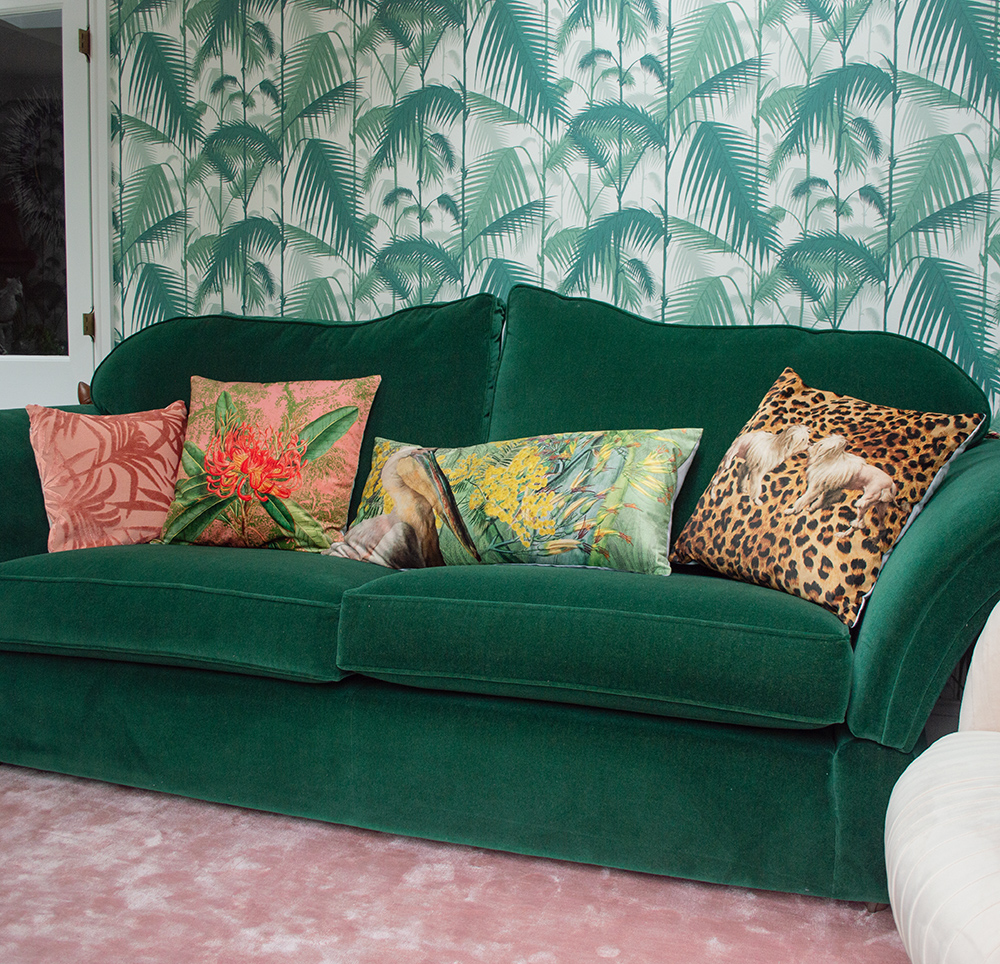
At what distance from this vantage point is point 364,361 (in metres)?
2.35

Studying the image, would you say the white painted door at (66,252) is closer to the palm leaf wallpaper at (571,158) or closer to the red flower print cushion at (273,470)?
the palm leaf wallpaper at (571,158)

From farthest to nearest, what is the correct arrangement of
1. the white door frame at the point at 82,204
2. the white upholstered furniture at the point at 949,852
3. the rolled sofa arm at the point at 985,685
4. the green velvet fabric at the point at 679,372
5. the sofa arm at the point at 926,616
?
1. the white door frame at the point at 82,204
2. the green velvet fabric at the point at 679,372
3. the sofa arm at the point at 926,616
4. the rolled sofa arm at the point at 985,685
5. the white upholstered furniture at the point at 949,852

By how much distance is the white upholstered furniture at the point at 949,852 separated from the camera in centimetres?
81

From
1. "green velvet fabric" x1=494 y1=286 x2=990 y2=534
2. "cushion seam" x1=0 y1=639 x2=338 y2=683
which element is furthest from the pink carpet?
"green velvet fabric" x1=494 y1=286 x2=990 y2=534

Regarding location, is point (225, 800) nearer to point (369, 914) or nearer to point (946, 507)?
point (369, 914)

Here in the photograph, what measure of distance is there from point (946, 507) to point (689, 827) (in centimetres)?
64

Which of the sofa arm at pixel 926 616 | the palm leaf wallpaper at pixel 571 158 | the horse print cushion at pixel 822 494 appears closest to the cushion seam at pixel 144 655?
the horse print cushion at pixel 822 494

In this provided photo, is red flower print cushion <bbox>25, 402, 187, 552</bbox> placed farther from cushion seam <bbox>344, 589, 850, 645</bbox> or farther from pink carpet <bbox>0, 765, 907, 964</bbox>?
cushion seam <bbox>344, 589, 850, 645</bbox>

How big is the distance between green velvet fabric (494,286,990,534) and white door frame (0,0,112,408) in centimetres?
164

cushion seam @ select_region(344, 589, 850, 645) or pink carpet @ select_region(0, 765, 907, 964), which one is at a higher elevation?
cushion seam @ select_region(344, 589, 850, 645)

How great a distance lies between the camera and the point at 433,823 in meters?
1.62

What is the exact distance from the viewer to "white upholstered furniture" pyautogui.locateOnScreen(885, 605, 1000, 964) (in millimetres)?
809

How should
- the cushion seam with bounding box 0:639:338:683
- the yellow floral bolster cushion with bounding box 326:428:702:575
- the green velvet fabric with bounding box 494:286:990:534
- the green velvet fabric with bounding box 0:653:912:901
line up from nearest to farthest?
the green velvet fabric with bounding box 0:653:912:901 < the cushion seam with bounding box 0:639:338:683 < the yellow floral bolster cushion with bounding box 326:428:702:575 < the green velvet fabric with bounding box 494:286:990:534

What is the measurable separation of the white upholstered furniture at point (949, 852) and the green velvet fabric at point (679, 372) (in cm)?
97
